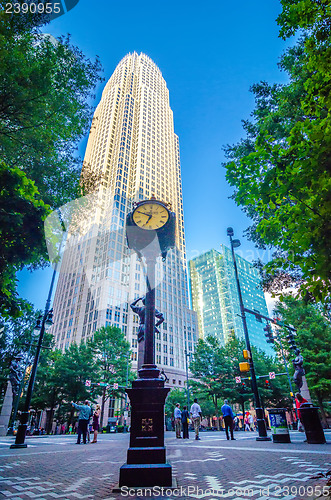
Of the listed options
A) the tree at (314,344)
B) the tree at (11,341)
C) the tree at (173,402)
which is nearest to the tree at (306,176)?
the tree at (314,344)

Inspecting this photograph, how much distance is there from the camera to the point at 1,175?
5.12 m

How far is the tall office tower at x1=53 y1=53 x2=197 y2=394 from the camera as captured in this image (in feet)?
238

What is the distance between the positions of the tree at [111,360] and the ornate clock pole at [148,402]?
33090 millimetres

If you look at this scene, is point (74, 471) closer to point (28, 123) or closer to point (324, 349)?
point (28, 123)

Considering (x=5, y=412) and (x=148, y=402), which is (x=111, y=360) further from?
(x=148, y=402)

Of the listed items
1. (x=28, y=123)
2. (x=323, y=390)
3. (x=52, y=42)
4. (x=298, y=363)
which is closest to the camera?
(x=28, y=123)

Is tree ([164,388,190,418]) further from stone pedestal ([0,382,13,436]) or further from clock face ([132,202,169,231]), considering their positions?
clock face ([132,202,169,231])

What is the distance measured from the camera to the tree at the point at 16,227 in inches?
202

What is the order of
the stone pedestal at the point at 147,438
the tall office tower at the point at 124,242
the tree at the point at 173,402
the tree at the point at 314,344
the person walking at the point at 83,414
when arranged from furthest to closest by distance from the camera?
the tall office tower at the point at 124,242, the tree at the point at 173,402, the tree at the point at 314,344, the person walking at the point at 83,414, the stone pedestal at the point at 147,438

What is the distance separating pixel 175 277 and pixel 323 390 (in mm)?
68807

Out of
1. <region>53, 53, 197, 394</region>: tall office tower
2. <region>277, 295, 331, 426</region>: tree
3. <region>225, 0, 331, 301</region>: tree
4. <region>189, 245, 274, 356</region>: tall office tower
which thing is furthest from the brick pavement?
<region>189, 245, 274, 356</region>: tall office tower

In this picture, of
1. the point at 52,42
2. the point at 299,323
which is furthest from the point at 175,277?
the point at 52,42

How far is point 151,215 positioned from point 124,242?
75667mm

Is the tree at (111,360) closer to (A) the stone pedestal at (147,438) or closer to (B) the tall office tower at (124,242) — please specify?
(B) the tall office tower at (124,242)
